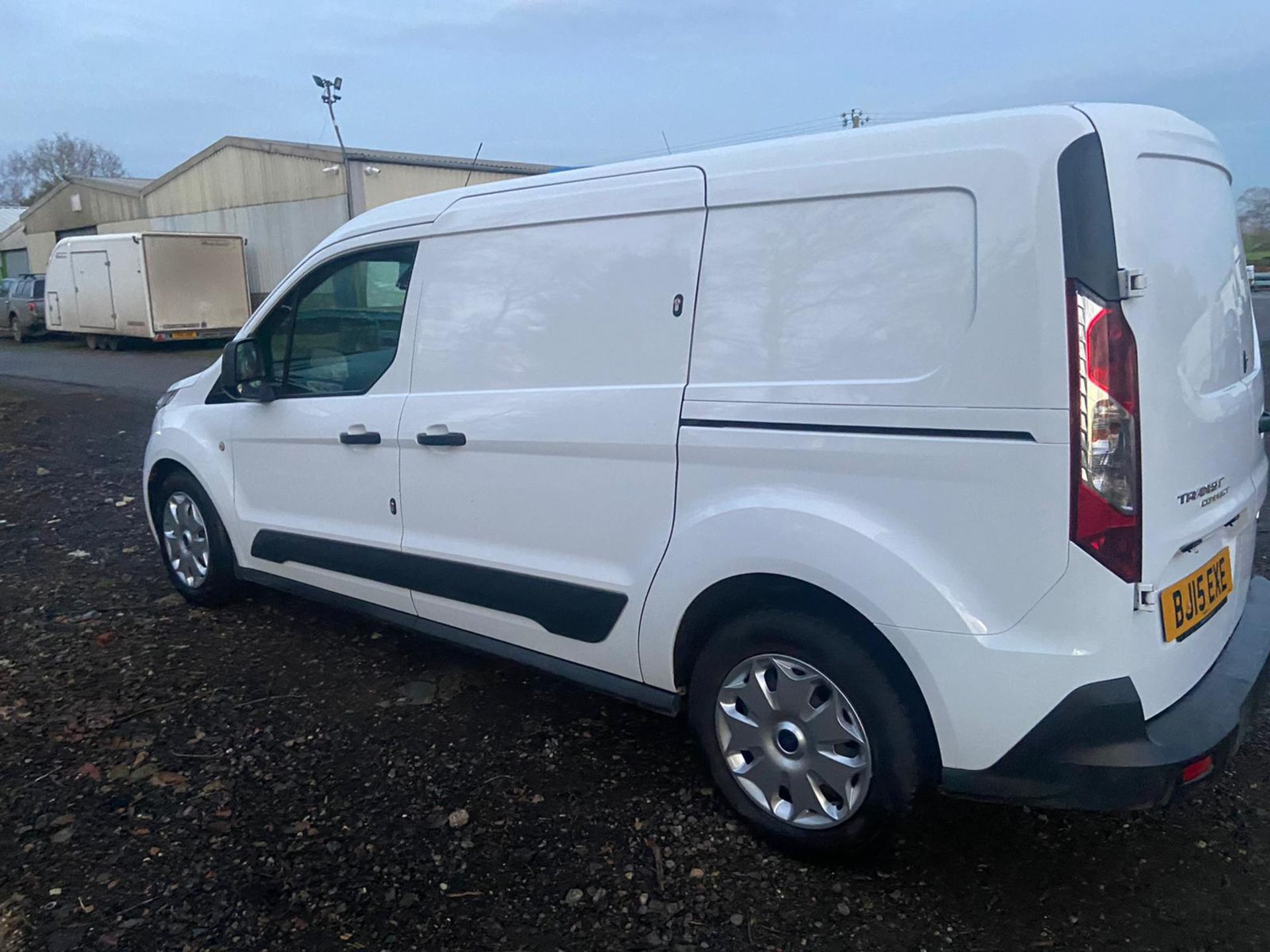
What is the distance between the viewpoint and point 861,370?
2.65m

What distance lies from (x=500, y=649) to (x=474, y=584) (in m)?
0.27

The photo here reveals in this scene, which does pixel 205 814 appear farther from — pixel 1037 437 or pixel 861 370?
pixel 1037 437

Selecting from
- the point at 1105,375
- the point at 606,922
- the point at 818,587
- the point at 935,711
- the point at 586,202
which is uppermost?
the point at 586,202

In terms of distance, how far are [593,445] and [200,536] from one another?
2.87 metres

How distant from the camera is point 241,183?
84.5 ft

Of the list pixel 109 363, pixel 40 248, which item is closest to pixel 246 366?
pixel 109 363

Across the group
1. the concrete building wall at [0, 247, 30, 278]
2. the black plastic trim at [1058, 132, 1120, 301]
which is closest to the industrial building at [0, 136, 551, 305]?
the concrete building wall at [0, 247, 30, 278]

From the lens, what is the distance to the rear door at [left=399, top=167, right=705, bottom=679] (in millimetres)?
3141

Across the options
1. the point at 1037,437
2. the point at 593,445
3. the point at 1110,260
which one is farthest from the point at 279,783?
the point at 1110,260

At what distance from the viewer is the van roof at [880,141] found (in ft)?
8.00

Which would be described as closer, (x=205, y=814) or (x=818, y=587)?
(x=818, y=587)

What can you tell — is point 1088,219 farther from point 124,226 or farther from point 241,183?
point 124,226

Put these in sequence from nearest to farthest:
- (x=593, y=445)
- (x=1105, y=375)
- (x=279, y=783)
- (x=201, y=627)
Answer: (x=1105, y=375)
(x=593, y=445)
(x=279, y=783)
(x=201, y=627)

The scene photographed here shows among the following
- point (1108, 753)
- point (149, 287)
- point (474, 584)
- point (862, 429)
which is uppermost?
point (149, 287)
